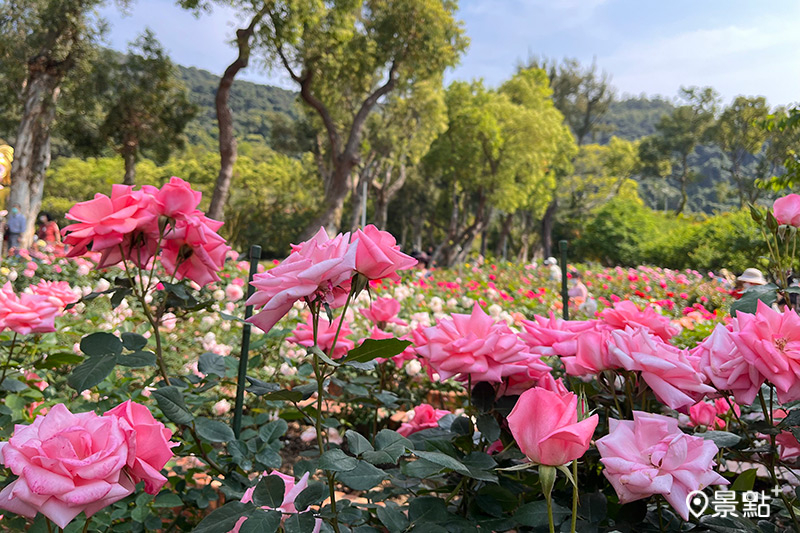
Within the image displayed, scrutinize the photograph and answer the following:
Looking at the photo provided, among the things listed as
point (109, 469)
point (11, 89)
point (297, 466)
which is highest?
point (11, 89)

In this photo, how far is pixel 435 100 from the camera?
1808cm

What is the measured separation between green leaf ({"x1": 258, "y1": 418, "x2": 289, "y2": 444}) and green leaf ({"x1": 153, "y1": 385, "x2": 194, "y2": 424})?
172 millimetres

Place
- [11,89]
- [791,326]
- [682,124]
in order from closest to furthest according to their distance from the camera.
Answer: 1. [791,326]
2. [11,89]
3. [682,124]

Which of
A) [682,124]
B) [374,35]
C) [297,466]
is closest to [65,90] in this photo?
[374,35]

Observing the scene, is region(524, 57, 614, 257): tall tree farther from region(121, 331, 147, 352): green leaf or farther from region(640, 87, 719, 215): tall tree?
region(121, 331, 147, 352): green leaf

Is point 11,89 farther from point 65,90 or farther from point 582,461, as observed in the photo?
point 582,461

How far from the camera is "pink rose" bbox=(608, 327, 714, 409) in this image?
757mm

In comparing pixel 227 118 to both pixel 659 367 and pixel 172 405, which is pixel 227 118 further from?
pixel 659 367

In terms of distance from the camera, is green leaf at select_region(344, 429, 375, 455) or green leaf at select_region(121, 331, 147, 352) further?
green leaf at select_region(121, 331, 147, 352)

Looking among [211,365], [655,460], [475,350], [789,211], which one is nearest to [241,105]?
[211,365]

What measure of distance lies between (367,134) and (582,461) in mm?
19227

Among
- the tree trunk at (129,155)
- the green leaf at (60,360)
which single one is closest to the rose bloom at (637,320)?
the green leaf at (60,360)

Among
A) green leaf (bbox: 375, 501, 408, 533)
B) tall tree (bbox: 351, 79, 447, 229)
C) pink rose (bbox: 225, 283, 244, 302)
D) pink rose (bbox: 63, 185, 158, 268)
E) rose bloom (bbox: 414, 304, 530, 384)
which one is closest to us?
green leaf (bbox: 375, 501, 408, 533)

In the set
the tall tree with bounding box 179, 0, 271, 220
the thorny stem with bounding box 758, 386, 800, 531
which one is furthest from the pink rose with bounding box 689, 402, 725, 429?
the tall tree with bounding box 179, 0, 271, 220
